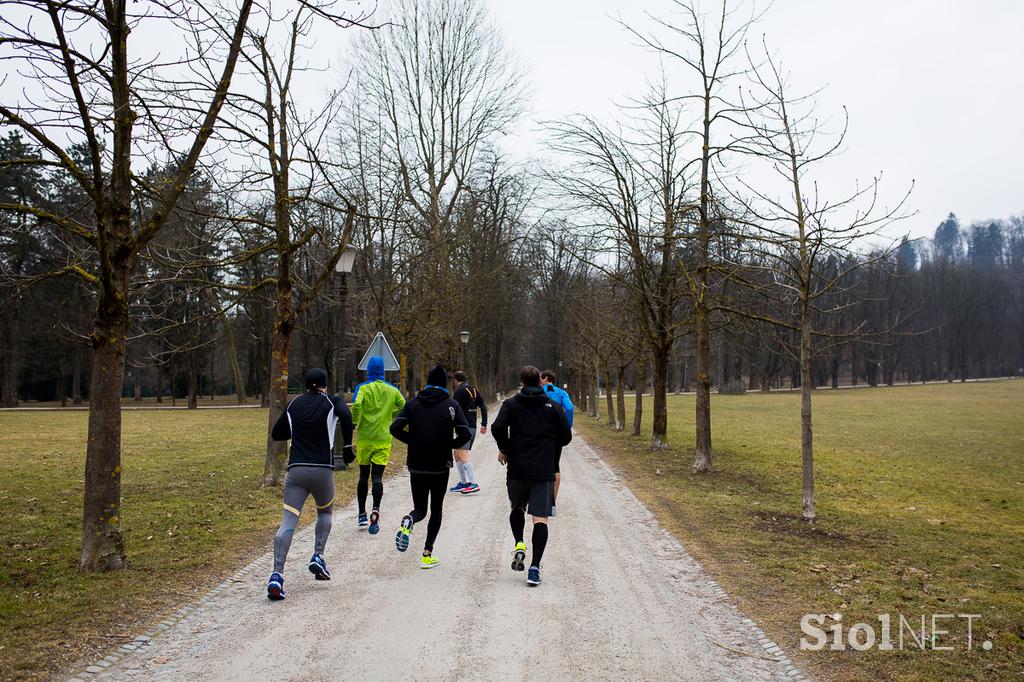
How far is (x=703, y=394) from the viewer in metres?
15.7

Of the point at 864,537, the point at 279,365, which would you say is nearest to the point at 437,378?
the point at 279,365

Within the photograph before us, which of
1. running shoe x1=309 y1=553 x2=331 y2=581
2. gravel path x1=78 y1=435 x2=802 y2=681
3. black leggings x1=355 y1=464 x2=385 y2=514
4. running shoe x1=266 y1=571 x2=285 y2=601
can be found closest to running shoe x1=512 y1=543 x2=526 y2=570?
gravel path x1=78 y1=435 x2=802 y2=681

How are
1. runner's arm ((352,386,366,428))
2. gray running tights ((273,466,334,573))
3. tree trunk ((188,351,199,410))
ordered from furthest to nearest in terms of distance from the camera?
tree trunk ((188,351,199,410)) → runner's arm ((352,386,366,428)) → gray running tights ((273,466,334,573))

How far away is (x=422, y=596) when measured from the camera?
6219 millimetres

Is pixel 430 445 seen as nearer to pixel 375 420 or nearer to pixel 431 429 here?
pixel 431 429

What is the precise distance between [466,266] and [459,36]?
38.3ft

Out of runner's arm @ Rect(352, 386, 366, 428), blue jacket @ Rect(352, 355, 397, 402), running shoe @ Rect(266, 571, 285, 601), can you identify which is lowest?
running shoe @ Rect(266, 571, 285, 601)

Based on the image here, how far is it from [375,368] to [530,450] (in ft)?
8.54

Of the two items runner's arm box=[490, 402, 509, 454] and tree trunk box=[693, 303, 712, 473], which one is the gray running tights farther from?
tree trunk box=[693, 303, 712, 473]

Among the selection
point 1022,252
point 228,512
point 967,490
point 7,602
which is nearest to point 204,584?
point 7,602

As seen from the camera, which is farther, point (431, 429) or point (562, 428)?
point (431, 429)

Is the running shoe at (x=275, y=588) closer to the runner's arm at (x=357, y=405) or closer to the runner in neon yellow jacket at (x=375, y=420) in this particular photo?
the runner in neon yellow jacket at (x=375, y=420)

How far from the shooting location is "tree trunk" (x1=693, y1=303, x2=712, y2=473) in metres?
15.1

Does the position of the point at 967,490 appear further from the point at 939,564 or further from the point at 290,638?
the point at 290,638
